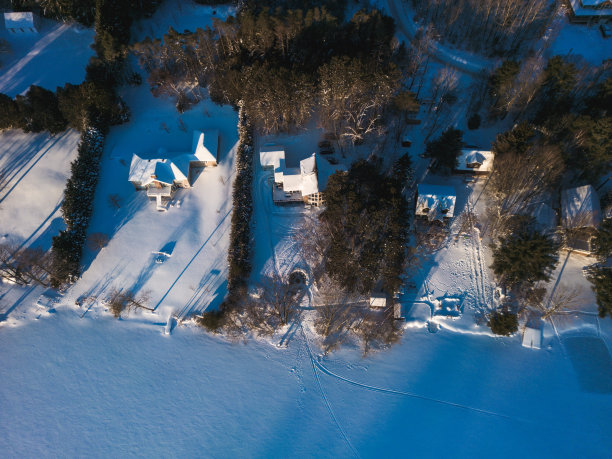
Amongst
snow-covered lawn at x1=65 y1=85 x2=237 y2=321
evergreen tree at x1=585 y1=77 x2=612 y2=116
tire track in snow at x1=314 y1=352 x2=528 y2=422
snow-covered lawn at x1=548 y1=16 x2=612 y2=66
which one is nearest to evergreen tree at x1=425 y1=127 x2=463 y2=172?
evergreen tree at x1=585 y1=77 x2=612 y2=116

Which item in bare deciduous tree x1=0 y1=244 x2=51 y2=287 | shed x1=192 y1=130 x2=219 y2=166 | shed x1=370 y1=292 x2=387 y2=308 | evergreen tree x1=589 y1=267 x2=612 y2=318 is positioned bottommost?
bare deciduous tree x1=0 y1=244 x2=51 y2=287

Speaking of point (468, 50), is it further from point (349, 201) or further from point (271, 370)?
point (271, 370)

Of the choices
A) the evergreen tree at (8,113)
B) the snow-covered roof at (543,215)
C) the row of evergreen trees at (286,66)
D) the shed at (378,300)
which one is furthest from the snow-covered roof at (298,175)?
the evergreen tree at (8,113)

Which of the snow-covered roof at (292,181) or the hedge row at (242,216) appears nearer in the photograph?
the hedge row at (242,216)

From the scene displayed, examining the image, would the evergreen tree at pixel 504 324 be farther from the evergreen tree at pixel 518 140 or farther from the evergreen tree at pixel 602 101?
the evergreen tree at pixel 602 101

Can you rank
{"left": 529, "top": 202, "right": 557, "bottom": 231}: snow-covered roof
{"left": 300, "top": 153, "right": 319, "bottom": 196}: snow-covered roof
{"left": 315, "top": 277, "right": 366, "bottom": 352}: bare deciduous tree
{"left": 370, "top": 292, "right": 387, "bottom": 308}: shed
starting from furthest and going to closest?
{"left": 529, "top": 202, "right": 557, "bottom": 231}: snow-covered roof < {"left": 300, "top": 153, "right": 319, "bottom": 196}: snow-covered roof < {"left": 370, "top": 292, "right": 387, "bottom": 308}: shed < {"left": 315, "top": 277, "right": 366, "bottom": 352}: bare deciduous tree

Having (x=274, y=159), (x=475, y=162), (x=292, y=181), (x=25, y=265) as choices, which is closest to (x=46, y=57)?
(x=25, y=265)

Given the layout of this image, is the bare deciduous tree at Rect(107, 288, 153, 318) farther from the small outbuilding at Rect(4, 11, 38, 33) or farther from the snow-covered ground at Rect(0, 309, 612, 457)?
the small outbuilding at Rect(4, 11, 38, 33)
